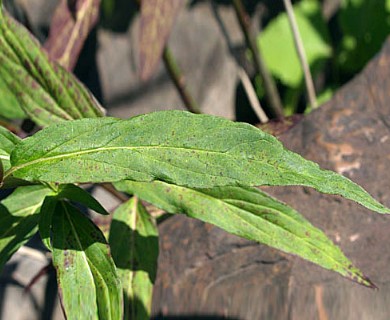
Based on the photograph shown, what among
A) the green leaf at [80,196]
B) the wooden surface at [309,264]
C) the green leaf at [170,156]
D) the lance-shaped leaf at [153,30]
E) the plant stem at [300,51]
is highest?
the green leaf at [170,156]

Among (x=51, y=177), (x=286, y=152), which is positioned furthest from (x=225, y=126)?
(x=51, y=177)

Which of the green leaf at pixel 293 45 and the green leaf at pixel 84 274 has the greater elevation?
the green leaf at pixel 84 274

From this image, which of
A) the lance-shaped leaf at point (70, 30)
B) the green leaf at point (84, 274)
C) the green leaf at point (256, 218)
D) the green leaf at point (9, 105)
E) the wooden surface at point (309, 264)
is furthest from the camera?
the lance-shaped leaf at point (70, 30)

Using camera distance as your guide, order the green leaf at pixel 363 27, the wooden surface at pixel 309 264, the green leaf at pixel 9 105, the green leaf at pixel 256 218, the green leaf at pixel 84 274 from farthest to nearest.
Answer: the green leaf at pixel 363 27
the green leaf at pixel 9 105
the wooden surface at pixel 309 264
the green leaf at pixel 256 218
the green leaf at pixel 84 274

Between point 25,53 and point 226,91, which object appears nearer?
point 25,53

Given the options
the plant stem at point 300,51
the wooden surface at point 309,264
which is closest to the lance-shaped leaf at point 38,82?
the wooden surface at point 309,264

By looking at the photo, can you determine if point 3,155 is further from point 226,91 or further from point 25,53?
point 226,91

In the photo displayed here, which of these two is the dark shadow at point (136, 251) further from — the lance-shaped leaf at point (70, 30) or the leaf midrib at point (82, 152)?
the lance-shaped leaf at point (70, 30)
